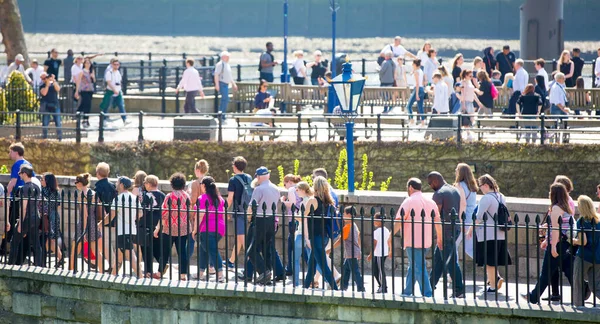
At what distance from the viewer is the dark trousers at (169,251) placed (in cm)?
1130

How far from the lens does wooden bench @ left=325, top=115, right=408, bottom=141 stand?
21375mm

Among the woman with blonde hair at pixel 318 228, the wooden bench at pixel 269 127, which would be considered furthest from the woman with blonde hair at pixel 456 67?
the woman with blonde hair at pixel 318 228

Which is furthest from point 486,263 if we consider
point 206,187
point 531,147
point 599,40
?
point 599,40

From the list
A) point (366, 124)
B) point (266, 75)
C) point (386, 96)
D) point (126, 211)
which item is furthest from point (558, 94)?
point (126, 211)

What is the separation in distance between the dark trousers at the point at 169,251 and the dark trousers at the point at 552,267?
10.5 feet

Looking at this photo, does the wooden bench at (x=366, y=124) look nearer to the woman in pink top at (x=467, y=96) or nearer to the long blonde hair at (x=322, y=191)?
the woman in pink top at (x=467, y=96)

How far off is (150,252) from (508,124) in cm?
1098

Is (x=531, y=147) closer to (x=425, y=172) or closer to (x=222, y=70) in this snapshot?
(x=425, y=172)

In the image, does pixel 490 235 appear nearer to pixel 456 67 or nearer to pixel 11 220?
pixel 11 220

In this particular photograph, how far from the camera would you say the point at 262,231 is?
11516 mm

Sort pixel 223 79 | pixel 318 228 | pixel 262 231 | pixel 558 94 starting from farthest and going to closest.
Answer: pixel 223 79
pixel 558 94
pixel 262 231
pixel 318 228

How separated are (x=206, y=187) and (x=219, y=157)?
9.62 m

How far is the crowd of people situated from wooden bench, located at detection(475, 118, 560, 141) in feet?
27.3

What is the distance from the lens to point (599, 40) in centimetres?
6119
